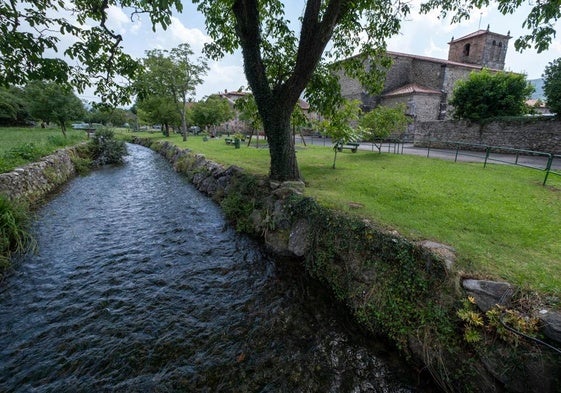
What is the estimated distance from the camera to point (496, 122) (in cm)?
1744

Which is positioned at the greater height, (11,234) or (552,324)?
(552,324)

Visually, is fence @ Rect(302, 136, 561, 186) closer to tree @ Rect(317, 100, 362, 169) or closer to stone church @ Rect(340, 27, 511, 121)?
tree @ Rect(317, 100, 362, 169)

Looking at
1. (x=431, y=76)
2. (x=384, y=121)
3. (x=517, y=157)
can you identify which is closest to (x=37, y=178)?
(x=384, y=121)

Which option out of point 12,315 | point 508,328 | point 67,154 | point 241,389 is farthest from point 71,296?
point 67,154

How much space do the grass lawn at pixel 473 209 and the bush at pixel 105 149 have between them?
14347 millimetres

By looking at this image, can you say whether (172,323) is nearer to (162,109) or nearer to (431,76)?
(162,109)

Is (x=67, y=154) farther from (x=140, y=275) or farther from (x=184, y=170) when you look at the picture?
(x=140, y=275)

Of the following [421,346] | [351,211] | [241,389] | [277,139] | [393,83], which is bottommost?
[241,389]

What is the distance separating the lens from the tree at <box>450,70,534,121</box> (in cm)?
1780

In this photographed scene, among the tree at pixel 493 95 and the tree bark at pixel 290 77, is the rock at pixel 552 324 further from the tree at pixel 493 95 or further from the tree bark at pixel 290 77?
the tree at pixel 493 95

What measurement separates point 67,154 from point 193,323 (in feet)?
51.5

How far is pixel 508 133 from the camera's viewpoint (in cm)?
1681

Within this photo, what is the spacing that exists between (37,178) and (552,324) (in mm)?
14403

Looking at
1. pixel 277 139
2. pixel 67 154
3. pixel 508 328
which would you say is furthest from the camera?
pixel 67 154
